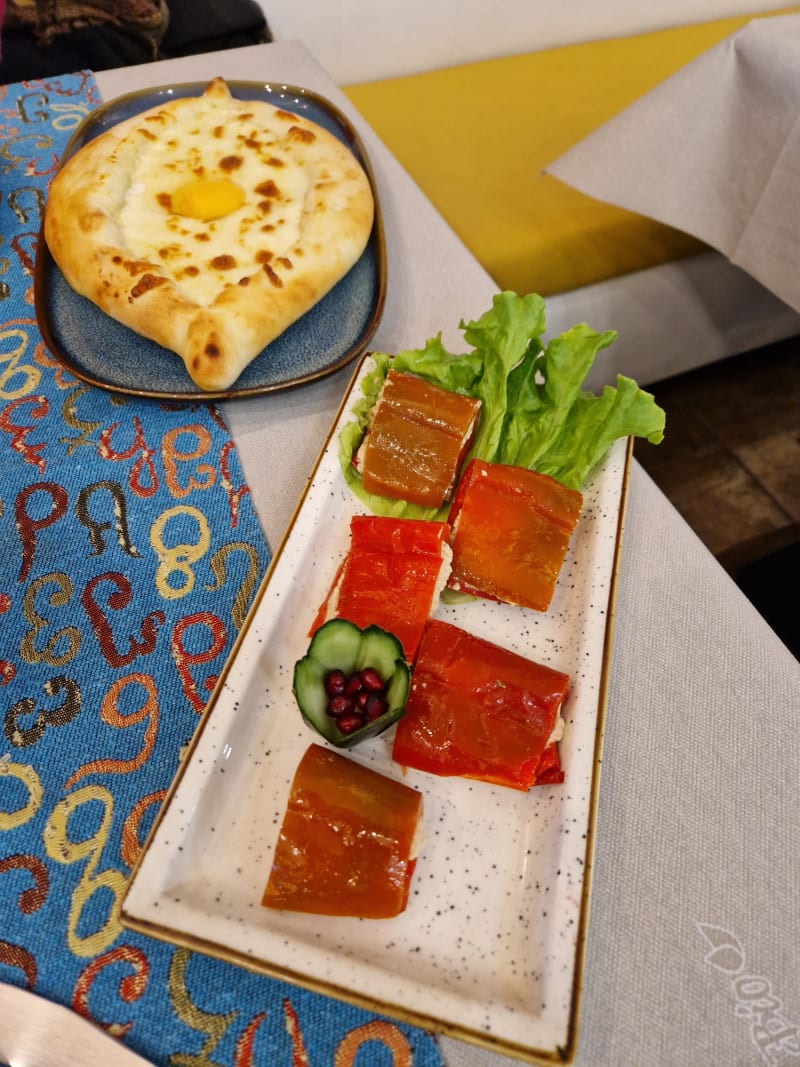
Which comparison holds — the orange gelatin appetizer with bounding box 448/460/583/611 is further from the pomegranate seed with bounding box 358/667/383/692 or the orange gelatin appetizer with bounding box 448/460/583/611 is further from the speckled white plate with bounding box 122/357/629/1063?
the pomegranate seed with bounding box 358/667/383/692

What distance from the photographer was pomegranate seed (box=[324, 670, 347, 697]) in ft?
3.10

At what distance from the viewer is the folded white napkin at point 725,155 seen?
5.88 ft

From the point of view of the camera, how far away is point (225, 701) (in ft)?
3.02

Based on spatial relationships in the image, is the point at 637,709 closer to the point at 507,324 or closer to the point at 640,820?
the point at 640,820

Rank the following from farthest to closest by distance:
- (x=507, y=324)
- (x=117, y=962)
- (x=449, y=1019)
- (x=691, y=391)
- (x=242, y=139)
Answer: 1. (x=691, y=391)
2. (x=242, y=139)
3. (x=507, y=324)
4. (x=117, y=962)
5. (x=449, y=1019)

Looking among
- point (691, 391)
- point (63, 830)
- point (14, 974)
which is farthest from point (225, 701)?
point (691, 391)

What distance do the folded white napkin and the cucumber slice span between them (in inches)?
62.1

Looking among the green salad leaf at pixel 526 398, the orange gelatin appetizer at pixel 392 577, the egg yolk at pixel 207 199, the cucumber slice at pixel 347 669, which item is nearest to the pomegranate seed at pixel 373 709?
the cucumber slice at pixel 347 669

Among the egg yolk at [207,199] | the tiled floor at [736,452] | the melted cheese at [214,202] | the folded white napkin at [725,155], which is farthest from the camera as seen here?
the tiled floor at [736,452]

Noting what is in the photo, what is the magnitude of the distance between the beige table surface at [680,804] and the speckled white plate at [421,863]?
0.09 m

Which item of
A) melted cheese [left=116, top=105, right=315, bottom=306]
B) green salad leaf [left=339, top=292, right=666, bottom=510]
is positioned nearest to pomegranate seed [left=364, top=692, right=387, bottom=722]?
green salad leaf [left=339, top=292, right=666, bottom=510]

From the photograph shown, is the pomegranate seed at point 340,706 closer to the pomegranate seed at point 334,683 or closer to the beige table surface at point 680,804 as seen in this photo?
the pomegranate seed at point 334,683

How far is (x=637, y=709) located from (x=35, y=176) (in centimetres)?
176

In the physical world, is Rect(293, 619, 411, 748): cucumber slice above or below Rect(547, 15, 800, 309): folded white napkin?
below
